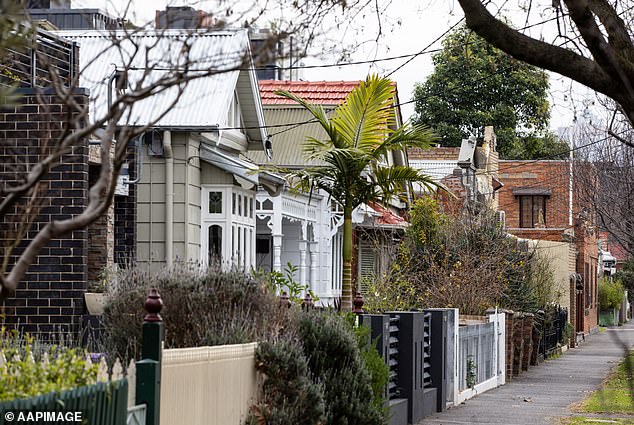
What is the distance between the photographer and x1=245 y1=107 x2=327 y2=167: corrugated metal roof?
27078 mm

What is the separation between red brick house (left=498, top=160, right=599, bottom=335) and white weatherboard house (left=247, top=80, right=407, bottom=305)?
1794 centimetres

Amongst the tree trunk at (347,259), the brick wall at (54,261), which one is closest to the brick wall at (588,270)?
the tree trunk at (347,259)

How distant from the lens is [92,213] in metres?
4.66

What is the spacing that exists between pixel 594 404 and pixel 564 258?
26449 millimetres

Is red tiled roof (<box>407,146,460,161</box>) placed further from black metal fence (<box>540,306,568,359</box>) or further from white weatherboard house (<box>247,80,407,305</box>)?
white weatherboard house (<box>247,80,407,305</box>)

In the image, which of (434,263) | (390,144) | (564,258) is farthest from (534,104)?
(390,144)

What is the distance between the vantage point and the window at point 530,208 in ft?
183

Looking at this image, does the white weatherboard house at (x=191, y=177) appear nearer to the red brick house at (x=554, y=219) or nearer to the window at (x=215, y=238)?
the window at (x=215, y=238)

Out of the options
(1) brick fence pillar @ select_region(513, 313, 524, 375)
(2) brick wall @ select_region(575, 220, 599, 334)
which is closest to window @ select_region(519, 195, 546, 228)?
(2) brick wall @ select_region(575, 220, 599, 334)

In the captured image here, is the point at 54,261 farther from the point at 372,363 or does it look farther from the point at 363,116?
the point at 372,363

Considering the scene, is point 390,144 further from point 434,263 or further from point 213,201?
point 434,263

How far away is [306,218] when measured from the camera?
974 inches

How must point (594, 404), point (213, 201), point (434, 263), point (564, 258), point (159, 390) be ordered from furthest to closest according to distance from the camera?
point (564, 258) < point (434, 263) < point (213, 201) < point (594, 404) < point (159, 390)

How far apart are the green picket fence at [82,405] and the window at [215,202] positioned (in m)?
13.7
